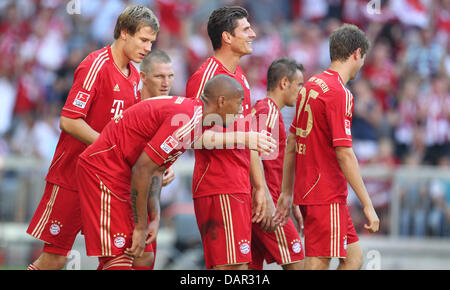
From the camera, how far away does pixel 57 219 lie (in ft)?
22.3

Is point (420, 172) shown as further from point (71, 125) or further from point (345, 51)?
point (71, 125)

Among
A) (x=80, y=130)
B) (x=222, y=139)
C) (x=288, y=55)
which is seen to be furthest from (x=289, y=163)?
(x=288, y=55)

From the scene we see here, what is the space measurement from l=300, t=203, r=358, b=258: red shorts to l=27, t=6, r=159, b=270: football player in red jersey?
6.52ft

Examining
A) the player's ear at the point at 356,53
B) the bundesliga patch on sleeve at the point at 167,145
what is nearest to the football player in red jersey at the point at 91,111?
the bundesliga patch on sleeve at the point at 167,145

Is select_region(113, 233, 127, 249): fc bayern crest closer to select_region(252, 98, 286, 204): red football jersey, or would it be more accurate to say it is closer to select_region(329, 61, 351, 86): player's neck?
select_region(252, 98, 286, 204): red football jersey

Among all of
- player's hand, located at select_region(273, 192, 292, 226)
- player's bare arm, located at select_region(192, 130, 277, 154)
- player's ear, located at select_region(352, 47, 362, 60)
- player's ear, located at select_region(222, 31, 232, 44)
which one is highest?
player's ear, located at select_region(222, 31, 232, 44)

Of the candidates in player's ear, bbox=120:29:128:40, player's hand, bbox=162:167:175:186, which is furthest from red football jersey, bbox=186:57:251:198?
player's ear, bbox=120:29:128:40

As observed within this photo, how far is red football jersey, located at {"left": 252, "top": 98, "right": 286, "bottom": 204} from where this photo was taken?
712cm

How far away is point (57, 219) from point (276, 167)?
217 cm

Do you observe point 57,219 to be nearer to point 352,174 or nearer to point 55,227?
point 55,227

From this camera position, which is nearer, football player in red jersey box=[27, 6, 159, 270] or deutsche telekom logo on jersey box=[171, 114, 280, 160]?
deutsche telekom logo on jersey box=[171, 114, 280, 160]
